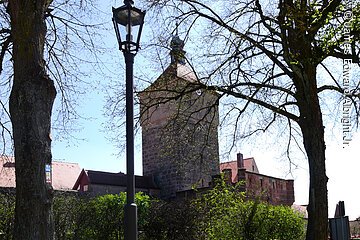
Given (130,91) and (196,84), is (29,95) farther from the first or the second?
(196,84)

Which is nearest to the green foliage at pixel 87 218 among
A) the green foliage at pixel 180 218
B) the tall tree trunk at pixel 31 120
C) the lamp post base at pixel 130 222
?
the green foliage at pixel 180 218

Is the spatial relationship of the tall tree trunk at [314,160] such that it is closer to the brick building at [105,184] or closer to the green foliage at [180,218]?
the green foliage at [180,218]

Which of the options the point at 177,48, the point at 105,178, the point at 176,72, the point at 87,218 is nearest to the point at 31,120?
the point at 177,48

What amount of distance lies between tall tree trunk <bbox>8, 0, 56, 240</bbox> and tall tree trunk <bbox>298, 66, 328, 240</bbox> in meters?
6.05

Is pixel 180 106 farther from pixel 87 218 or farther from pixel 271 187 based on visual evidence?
pixel 271 187

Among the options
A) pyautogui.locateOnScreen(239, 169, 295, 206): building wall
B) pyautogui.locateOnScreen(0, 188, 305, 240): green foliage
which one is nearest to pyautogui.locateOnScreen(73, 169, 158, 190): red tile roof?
pyautogui.locateOnScreen(239, 169, 295, 206): building wall

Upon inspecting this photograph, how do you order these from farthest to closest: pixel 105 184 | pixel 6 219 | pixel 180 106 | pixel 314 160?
pixel 105 184
pixel 180 106
pixel 6 219
pixel 314 160

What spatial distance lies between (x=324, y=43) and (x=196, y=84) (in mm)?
6732

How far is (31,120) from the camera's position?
683 cm

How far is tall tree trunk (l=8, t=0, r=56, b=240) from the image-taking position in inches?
254

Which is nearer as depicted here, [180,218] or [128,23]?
[128,23]

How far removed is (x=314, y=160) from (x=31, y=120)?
643cm

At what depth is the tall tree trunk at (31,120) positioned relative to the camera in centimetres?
645

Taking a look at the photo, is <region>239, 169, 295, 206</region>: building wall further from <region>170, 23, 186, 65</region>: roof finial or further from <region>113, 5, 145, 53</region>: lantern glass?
<region>113, 5, 145, 53</region>: lantern glass
